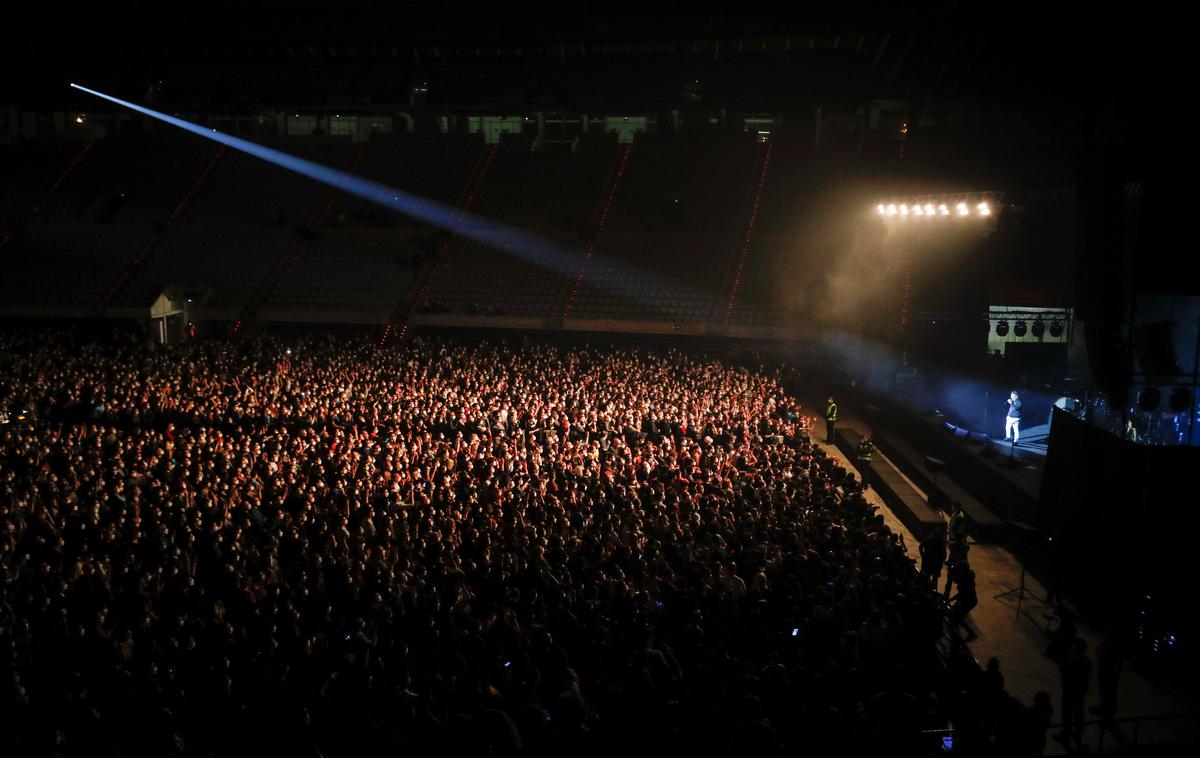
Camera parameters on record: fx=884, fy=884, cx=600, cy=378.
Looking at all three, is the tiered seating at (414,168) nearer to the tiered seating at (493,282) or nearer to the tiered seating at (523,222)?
the tiered seating at (523,222)

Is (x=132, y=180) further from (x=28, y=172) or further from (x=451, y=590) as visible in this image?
(x=451, y=590)

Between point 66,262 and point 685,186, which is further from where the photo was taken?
point 685,186

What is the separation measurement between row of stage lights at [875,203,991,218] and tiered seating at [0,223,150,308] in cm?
2141

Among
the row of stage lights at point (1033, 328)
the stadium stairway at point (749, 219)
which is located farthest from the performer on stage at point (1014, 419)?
the stadium stairway at point (749, 219)

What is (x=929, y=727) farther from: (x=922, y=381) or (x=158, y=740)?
(x=922, y=381)

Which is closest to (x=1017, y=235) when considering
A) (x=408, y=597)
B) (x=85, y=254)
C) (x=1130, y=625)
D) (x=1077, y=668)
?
(x=1130, y=625)

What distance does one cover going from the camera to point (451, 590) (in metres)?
8.53

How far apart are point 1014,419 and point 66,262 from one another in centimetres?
2609

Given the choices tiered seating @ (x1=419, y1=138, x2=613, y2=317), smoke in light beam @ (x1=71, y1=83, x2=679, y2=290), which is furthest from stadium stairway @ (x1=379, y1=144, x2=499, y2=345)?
smoke in light beam @ (x1=71, y1=83, x2=679, y2=290)

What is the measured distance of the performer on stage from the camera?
588 inches

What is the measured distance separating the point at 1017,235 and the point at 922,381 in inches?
134

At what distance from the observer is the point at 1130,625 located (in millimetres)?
9180

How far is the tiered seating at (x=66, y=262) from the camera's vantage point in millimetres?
25109

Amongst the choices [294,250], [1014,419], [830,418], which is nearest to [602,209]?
[294,250]
